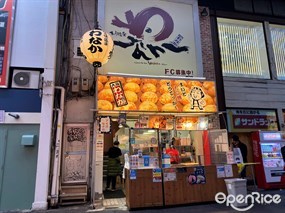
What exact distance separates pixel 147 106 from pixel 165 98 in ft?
2.14

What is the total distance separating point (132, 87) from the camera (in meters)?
7.12

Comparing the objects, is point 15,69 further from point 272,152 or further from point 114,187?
point 272,152

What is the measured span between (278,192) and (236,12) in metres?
7.48

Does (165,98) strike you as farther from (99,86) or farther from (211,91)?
(99,86)

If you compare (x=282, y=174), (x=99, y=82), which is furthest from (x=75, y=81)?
(x=282, y=174)

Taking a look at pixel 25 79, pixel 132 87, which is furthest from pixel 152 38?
pixel 25 79

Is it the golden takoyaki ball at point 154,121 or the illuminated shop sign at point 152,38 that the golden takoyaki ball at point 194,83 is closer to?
the illuminated shop sign at point 152,38

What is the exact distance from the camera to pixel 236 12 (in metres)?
10.2

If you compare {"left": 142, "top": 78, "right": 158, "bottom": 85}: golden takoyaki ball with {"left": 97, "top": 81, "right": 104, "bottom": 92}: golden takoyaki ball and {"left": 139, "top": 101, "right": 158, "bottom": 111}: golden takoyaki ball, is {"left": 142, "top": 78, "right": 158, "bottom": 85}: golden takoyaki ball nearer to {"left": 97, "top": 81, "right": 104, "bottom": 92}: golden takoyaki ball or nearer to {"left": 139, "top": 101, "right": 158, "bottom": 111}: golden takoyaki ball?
{"left": 139, "top": 101, "right": 158, "bottom": 111}: golden takoyaki ball

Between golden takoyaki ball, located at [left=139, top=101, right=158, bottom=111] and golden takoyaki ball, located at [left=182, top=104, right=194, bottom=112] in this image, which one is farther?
golden takoyaki ball, located at [left=182, top=104, right=194, bottom=112]

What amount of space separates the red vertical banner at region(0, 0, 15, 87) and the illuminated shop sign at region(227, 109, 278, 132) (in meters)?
8.07

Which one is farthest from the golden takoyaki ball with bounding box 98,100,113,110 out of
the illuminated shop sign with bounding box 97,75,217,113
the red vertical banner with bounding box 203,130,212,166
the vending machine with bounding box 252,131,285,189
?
the vending machine with bounding box 252,131,285,189

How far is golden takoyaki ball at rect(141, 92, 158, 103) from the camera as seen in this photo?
23.6 ft

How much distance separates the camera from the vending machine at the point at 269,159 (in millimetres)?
8336
